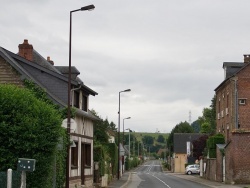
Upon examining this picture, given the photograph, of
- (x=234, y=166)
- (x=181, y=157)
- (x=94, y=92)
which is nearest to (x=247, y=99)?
(x=234, y=166)

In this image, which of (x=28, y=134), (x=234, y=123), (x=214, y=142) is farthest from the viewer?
(x=214, y=142)

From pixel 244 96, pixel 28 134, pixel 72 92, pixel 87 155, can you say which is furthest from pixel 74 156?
pixel 244 96

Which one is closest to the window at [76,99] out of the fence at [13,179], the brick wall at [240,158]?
the fence at [13,179]

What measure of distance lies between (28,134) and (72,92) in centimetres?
1042

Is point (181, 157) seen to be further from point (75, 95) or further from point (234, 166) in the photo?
point (75, 95)

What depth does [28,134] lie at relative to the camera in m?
19.0

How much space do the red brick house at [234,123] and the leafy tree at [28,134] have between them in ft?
91.4

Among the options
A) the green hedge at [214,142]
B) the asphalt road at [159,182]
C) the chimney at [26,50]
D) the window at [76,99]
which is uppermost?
the chimney at [26,50]

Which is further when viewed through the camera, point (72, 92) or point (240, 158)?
point (240, 158)

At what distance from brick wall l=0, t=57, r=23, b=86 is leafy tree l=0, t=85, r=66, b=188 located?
713 centimetres

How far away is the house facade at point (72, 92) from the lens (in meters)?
26.8

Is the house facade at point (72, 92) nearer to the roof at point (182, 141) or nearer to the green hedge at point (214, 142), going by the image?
the green hedge at point (214, 142)

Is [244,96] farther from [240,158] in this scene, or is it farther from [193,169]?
[193,169]

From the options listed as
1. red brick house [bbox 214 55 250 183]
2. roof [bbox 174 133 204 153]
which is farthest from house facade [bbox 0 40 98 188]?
roof [bbox 174 133 204 153]
